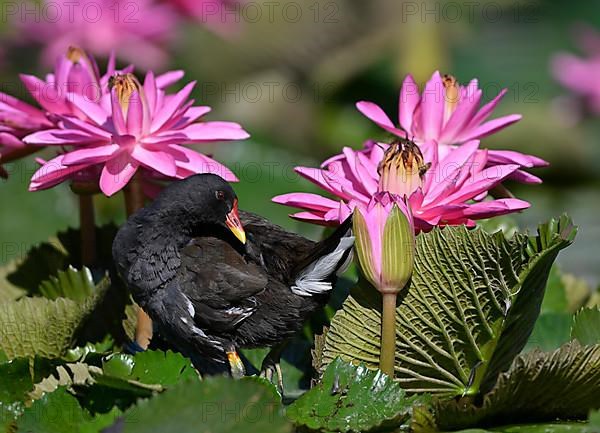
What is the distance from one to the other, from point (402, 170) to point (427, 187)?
4cm

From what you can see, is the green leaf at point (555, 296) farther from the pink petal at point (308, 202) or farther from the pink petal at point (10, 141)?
the pink petal at point (10, 141)

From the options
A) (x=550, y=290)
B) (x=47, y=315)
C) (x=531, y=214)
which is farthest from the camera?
(x=531, y=214)

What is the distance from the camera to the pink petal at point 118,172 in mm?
1118

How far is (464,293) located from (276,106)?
2.83 m

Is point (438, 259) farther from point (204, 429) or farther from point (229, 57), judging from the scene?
point (229, 57)

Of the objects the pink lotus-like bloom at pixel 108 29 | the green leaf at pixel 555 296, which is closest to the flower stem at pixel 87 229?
the green leaf at pixel 555 296

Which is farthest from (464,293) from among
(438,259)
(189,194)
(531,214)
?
(531,214)

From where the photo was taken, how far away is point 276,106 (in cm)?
385

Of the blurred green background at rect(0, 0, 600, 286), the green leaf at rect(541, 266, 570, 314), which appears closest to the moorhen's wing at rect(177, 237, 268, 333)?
the green leaf at rect(541, 266, 570, 314)

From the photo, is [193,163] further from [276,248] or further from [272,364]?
[272,364]

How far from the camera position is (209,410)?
0.89 meters

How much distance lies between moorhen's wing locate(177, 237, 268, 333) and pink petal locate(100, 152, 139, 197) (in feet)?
0.40

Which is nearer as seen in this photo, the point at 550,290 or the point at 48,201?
the point at 550,290

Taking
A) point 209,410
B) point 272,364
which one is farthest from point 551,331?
point 209,410
